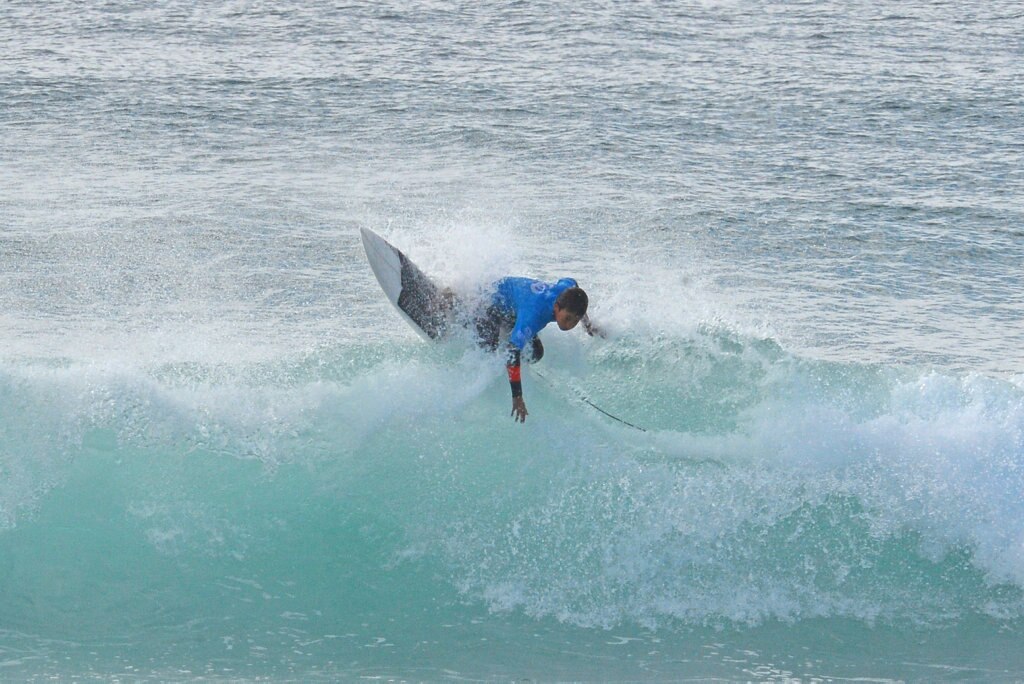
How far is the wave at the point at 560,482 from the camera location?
7691mm

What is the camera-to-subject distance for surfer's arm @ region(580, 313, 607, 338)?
27.1ft

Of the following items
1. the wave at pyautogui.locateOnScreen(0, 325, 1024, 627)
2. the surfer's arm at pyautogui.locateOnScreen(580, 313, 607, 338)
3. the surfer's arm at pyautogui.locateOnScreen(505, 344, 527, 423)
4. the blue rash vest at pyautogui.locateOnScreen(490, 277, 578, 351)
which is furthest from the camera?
the surfer's arm at pyautogui.locateOnScreen(580, 313, 607, 338)

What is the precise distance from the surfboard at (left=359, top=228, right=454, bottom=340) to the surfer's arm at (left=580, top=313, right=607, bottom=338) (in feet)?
3.24

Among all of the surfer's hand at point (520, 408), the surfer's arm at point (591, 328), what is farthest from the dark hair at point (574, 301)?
the surfer's arm at point (591, 328)

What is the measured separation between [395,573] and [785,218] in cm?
870

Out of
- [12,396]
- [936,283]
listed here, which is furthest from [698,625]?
[936,283]

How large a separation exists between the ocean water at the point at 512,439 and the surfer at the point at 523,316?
0.27 metres

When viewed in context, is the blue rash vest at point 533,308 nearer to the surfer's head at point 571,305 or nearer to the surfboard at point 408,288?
the surfer's head at point 571,305

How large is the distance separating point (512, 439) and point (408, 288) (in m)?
1.32

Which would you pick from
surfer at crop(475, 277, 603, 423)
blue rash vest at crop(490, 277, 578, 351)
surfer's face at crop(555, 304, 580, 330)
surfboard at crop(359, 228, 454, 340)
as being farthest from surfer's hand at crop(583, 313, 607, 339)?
surfboard at crop(359, 228, 454, 340)

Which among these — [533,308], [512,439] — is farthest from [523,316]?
[512,439]

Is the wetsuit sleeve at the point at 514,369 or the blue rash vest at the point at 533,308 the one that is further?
the blue rash vest at the point at 533,308

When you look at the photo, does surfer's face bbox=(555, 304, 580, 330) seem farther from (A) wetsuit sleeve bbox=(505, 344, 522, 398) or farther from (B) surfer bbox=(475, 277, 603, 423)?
(A) wetsuit sleeve bbox=(505, 344, 522, 398)

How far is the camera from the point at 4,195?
15062mm
